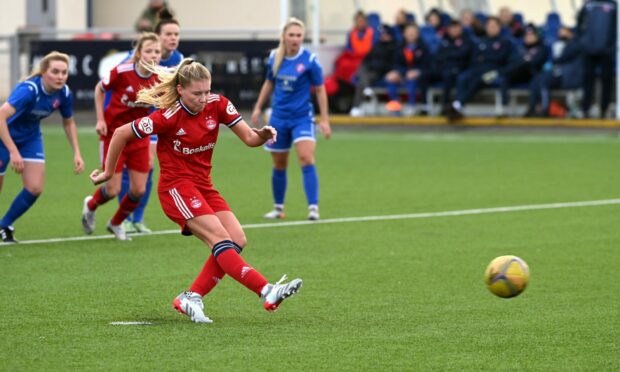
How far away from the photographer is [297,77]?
13242mm

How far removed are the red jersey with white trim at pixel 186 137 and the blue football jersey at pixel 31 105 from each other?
116 inches

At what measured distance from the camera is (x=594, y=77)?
23250 millimetres

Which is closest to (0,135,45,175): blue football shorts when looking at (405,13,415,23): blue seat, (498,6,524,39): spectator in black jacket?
(498,6,524,39): spectator in black jacket

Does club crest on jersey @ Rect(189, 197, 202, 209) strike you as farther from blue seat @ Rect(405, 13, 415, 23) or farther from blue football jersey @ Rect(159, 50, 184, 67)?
blue seat @ Rect(405, 13, 415, 23)

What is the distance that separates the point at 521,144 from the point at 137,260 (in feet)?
40.5

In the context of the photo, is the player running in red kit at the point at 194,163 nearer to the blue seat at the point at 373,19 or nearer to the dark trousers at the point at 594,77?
the dark trousers at the point at 594,77

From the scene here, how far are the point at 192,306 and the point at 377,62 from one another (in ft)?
57.9

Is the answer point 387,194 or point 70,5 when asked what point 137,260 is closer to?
point 387,194

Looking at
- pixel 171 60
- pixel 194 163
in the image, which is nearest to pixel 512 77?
pixel 171 60

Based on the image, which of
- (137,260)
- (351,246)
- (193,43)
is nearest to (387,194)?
(351,246)

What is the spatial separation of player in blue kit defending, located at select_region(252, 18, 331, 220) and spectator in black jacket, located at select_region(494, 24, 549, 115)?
10.8 metres

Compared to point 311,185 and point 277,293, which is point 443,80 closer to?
point 311,185

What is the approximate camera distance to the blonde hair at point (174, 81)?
7.79 m

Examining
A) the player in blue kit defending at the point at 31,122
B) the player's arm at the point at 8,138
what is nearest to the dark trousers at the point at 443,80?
the player in blue kit defending at the point at 31,122
